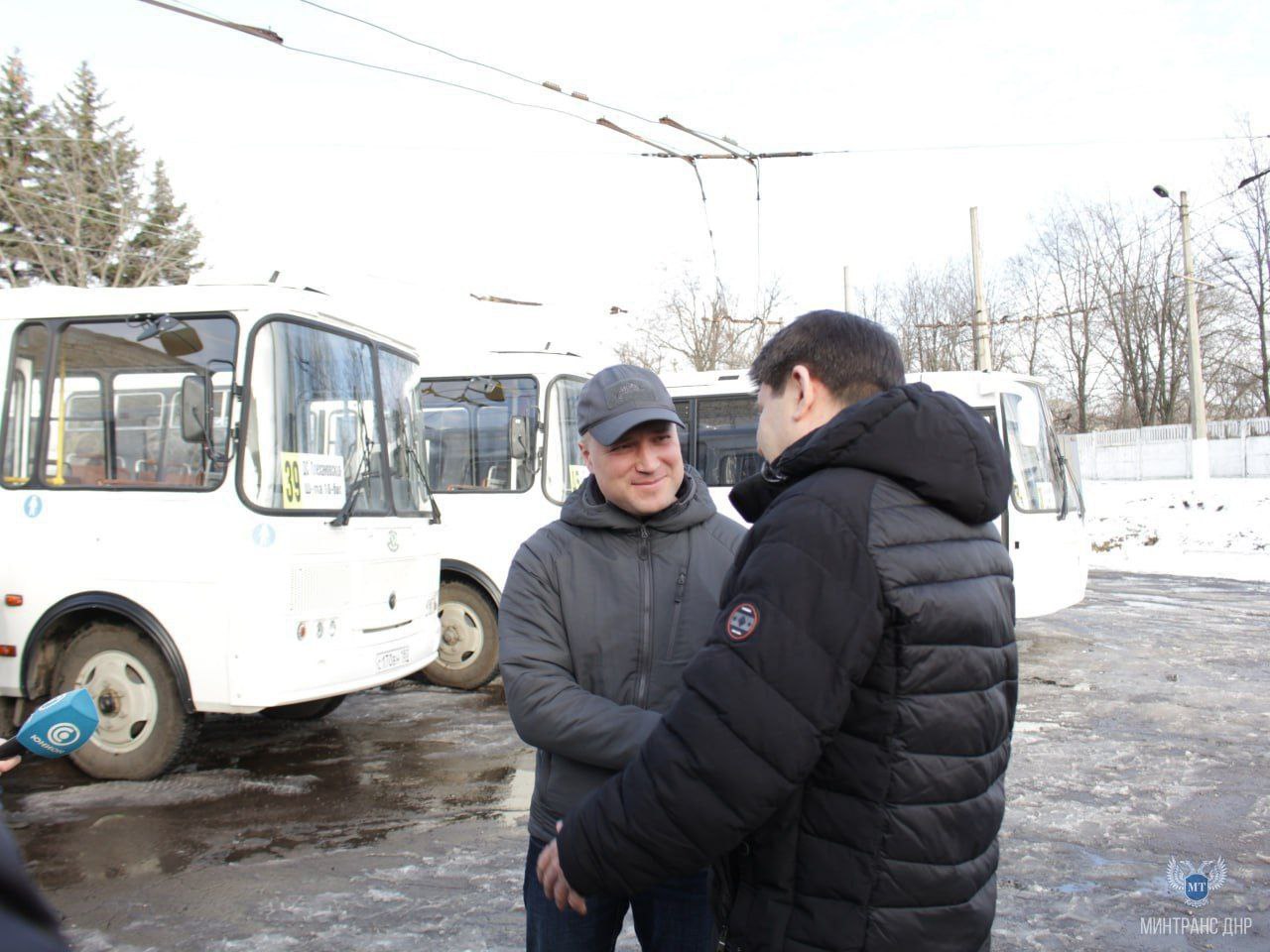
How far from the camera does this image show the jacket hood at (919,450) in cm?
170

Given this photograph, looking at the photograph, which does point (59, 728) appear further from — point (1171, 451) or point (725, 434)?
point (1171, 451)

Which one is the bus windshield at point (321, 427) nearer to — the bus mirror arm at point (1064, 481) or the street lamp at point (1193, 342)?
the bus mirror arm at point (1064, 481)

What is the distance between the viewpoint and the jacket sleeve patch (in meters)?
1.62

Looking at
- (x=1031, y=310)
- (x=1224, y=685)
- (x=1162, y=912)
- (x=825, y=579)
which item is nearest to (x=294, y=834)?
(x=1162, y=912)

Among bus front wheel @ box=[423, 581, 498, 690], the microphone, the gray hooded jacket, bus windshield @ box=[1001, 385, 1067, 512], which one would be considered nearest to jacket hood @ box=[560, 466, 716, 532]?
the gray hooded jacket

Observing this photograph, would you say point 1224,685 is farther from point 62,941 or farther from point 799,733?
point 62,941

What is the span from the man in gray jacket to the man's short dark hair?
49cm

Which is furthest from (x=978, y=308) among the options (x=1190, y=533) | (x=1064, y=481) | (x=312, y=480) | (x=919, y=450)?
(x=919, y=450)

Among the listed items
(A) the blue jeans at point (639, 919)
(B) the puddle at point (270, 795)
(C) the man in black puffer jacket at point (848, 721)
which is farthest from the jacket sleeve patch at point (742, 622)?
(B) the puddle at point (270, 795)

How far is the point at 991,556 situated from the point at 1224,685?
8.29 metres

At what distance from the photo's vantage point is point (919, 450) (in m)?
1.70

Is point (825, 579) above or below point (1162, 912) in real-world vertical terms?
above

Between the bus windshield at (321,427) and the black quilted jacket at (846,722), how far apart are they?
479cm

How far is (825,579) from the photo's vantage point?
1.60 m
